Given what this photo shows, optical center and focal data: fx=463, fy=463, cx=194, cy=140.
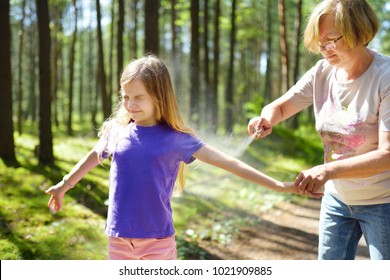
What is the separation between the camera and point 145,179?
247 centimetres

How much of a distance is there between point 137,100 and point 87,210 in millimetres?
4171

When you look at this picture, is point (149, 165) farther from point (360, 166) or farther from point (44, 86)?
point (44, 86)

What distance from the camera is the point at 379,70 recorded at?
2252mm

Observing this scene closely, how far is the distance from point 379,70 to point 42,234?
4.17m

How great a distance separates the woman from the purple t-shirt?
2.24 ft

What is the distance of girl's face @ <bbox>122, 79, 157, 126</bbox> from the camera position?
98.9 inches

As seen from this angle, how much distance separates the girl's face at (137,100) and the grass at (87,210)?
99cm

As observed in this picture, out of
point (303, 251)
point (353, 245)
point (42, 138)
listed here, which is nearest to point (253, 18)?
point (42, 138)

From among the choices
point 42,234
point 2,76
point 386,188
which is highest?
point 2,76

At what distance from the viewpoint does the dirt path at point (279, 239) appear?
553 centimetres

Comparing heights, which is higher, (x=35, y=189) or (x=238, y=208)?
(x=35, y=189)

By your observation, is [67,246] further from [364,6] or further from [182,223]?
[364,6]

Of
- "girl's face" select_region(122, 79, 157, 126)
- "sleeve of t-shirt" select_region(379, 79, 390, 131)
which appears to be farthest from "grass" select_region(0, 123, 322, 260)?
"sleeve of t-shirt" select_region(379, 79, 390, 131)
